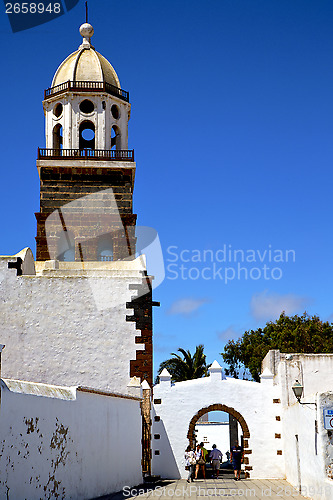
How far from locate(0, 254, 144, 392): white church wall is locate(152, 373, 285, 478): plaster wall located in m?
2.56

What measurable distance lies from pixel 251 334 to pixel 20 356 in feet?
92.7

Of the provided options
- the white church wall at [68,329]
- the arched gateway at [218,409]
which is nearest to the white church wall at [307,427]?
the arched gateway at [218,409]

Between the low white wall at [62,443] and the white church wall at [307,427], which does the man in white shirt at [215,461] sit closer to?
the white church wall at [307,427]

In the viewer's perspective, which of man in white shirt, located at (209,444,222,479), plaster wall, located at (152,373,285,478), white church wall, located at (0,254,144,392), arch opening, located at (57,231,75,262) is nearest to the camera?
white church wall, located at (0,254,144,392)

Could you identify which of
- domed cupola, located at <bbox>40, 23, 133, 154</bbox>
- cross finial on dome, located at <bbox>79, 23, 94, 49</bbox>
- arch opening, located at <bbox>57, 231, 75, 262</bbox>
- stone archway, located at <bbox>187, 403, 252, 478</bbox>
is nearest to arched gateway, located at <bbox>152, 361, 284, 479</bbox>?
stone archway, located at <bbox>187, 403, 252, 478</bbox>

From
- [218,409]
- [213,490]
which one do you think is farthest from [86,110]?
[213,490]

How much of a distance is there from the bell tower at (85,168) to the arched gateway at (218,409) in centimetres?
630

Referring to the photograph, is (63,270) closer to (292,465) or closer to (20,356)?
(20,356)

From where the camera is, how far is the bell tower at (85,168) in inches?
923

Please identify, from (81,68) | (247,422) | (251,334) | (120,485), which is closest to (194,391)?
(247,422)

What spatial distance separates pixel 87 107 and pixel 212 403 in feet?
39.6

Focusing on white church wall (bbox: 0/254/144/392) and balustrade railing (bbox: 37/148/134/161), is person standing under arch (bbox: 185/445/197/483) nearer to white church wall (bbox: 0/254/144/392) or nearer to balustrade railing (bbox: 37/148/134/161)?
white church wall (bbox: 0/254/144/392)

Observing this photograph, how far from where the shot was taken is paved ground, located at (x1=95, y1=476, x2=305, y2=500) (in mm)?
13931

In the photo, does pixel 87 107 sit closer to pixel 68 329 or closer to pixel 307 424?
pixel 68 329
